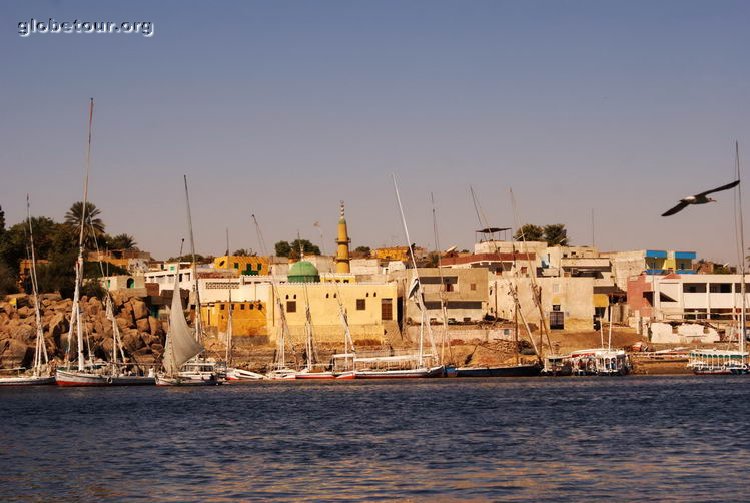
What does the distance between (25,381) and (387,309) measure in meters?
29.3

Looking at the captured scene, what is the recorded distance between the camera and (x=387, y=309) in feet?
327

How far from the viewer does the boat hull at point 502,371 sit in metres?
88.1

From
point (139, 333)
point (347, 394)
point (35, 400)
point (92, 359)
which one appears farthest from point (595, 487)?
point (139, 333)

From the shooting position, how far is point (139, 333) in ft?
322

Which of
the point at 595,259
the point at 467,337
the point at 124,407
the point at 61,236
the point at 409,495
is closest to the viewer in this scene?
the point at 409,495

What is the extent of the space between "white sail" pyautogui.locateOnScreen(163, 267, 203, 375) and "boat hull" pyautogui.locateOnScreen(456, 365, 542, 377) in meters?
19.2

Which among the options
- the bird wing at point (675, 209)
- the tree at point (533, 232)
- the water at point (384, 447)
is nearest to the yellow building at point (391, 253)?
the tree at point (533, 232)

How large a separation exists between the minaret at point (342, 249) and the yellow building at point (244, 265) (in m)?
7.87

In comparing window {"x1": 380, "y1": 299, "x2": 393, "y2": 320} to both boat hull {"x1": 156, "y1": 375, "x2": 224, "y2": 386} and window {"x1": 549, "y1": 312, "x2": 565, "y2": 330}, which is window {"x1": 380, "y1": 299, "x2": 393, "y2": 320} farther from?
boat hull {"x1": 156, "y1": 375, "x2": 224, "y2": 386}

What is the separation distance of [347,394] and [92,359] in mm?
25262

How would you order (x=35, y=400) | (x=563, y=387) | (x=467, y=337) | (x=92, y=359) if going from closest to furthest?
(x=35, y=400)
(x=563, y=387)
(x=92, y=359)
(x=467, y=337)

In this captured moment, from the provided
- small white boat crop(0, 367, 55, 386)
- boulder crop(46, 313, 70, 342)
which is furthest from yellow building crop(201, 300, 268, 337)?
small white boat crop(0, 367, 55, 386)

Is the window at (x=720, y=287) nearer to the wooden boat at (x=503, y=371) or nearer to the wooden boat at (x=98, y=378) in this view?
the wooden boat at (x=503, y=371)

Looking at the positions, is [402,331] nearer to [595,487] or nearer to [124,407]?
[124,407]
